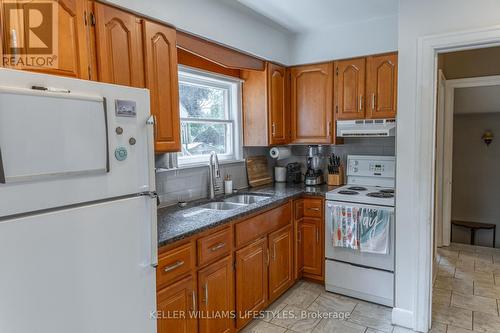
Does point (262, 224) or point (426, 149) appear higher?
point (426, 149)

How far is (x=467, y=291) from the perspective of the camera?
119 inches

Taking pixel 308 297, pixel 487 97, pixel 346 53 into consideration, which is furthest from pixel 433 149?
pixel 487 97

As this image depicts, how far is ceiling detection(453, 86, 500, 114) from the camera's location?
4.36m

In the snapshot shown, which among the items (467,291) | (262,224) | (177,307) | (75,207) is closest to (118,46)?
(75,207)

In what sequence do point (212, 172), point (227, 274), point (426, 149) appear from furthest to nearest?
point (212, 172) → point (426, 149) → point (227, 274)

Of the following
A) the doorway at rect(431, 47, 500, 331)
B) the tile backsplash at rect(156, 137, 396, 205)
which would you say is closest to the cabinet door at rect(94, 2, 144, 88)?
the tile backsplash at rect(156, 137, 396, 205)

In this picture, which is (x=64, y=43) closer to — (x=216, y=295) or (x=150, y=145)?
(x=150, y=145)

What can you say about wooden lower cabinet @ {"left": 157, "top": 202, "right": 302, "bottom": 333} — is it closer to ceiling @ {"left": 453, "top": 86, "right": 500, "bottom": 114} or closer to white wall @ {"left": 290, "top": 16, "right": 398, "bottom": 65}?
white wall @ {"left": 290, "top": 16, "right": 398, "bottom": 65}

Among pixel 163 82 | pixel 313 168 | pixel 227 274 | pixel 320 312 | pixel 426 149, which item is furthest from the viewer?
pixel 313 168

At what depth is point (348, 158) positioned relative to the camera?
3.51 metres

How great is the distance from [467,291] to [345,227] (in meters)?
1.33

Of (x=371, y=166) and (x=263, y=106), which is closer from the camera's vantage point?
(x=263, y=106)

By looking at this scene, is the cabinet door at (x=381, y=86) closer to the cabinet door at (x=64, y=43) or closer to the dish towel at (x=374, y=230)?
the dish towel at (x=374, y=230)

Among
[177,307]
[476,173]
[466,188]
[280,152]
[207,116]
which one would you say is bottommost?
[177,307]
